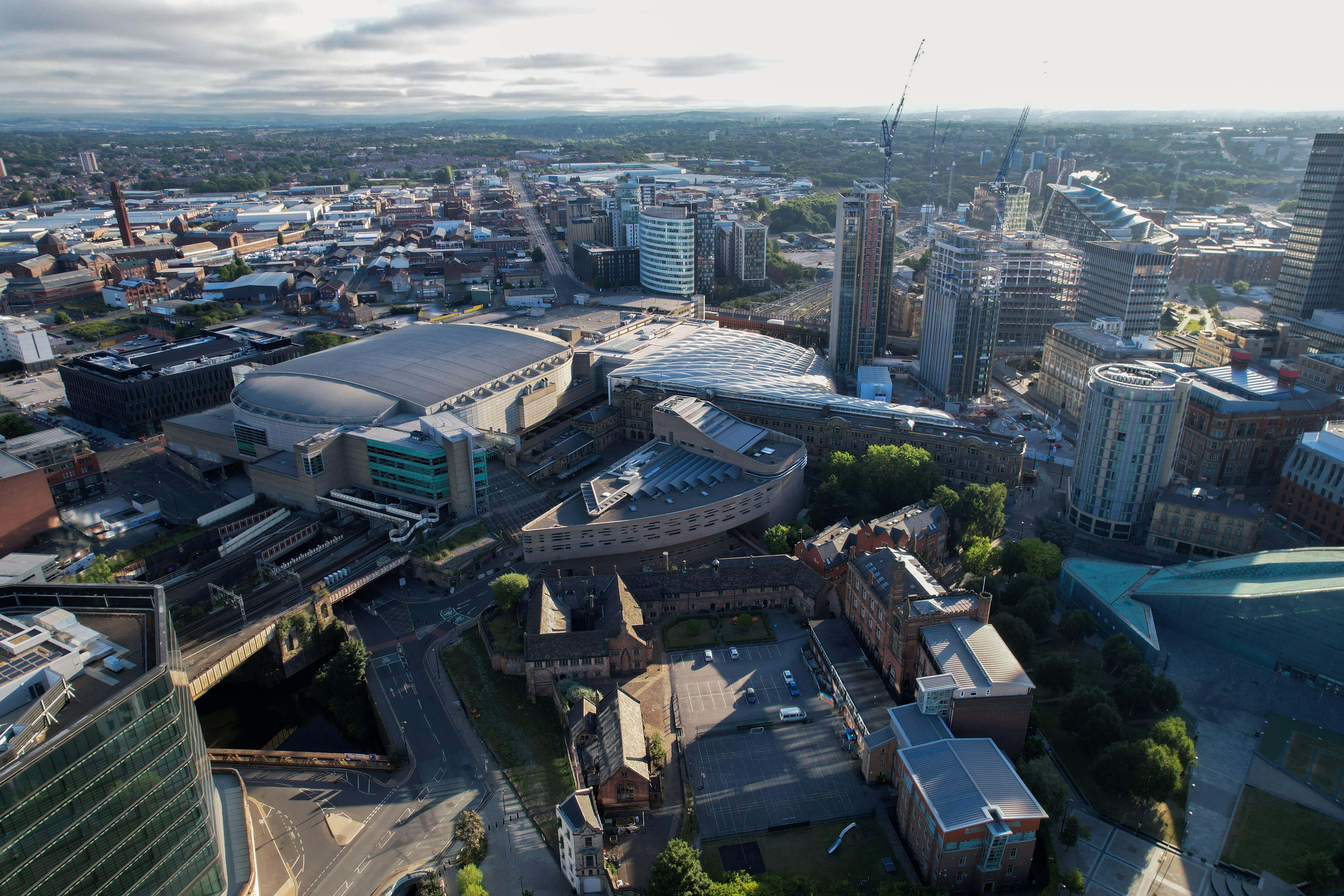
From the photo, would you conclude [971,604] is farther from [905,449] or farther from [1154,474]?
[1154,474]

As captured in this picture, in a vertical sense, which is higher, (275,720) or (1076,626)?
(1076,626)

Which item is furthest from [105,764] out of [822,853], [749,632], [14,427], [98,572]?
[14,427]

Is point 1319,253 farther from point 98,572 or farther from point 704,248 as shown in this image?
point 98,572

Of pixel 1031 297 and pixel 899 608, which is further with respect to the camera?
pixel 1031 297

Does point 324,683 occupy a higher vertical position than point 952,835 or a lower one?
lower

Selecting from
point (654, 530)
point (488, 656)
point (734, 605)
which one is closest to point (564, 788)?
point (488, 656)

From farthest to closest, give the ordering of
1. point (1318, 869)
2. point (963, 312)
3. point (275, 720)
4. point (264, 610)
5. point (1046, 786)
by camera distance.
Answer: point (963, 312), point (264, 610), point (275, 720), point (1046, 786), point (1318, 869)

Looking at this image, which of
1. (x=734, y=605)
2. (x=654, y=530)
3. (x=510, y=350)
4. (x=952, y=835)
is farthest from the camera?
(x=510, y=350)

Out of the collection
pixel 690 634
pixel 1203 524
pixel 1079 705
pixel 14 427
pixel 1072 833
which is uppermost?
pixel 14 427
